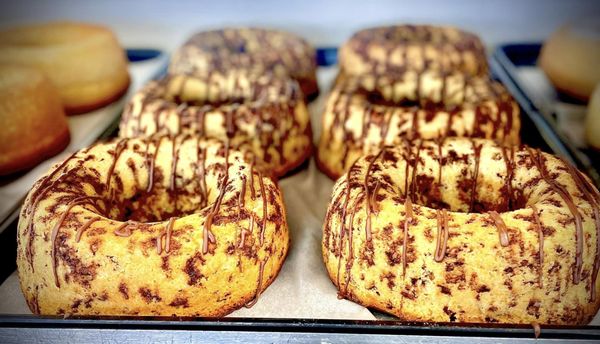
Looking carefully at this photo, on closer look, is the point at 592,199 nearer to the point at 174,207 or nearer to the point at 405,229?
the point at 405,229

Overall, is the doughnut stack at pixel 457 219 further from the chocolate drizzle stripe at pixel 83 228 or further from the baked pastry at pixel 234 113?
the chocolate drizzle stripe at pixel 83 228

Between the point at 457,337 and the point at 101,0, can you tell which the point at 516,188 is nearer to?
the point at 457,337

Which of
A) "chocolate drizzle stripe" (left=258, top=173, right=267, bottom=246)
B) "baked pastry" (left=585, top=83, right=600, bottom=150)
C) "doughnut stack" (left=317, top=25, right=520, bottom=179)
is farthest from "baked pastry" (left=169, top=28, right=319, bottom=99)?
"baked pastry" (left=585, top=83, right=600, bottom=150)

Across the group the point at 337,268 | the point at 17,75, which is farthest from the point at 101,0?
the point at 337,268

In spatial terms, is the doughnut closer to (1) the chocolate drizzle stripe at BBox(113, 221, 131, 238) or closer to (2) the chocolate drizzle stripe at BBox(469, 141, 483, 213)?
(2) the chocolate drizzle stripe at BBox(469, 141, 483, 213)

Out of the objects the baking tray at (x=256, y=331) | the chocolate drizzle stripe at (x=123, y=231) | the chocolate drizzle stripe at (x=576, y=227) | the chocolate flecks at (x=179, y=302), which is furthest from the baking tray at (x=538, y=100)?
the chocolate drizzle stripe at (x=123, y=231)
